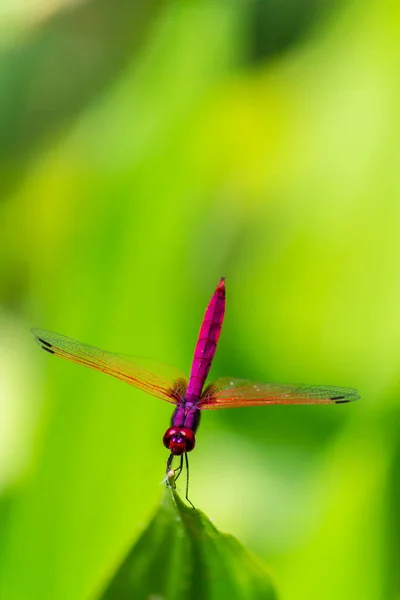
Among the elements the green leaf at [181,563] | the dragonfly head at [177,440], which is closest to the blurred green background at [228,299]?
the dragonfly head at [177,440]

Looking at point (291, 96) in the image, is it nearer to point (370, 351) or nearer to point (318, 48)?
point (318, 48)

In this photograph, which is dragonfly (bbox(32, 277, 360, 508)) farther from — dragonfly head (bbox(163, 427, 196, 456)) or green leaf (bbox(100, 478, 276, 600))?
green leaf (bbox(100, 478, 276, 600))

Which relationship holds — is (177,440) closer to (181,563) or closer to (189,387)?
(189,387)

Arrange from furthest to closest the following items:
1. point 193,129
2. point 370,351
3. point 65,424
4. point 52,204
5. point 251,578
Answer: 1. point 52,204
2. point 193,129
3. point 370,351
4. point 65,424
5. point 251,578

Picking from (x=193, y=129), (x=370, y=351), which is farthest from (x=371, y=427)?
(x=193, y=129)

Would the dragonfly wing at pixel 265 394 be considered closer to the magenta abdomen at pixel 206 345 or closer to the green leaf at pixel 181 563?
the magenta abdomen at pixel 206 345

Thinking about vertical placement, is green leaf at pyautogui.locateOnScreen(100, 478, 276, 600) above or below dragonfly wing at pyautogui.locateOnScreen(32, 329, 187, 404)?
below

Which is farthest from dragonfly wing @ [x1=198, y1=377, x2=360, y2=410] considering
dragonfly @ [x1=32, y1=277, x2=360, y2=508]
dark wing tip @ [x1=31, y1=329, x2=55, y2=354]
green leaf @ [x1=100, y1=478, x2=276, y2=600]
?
green leaf @ [x1=100, y1=478, x2=276, y2=600]
